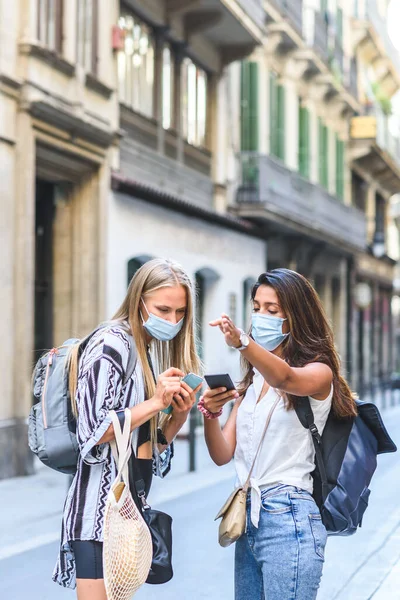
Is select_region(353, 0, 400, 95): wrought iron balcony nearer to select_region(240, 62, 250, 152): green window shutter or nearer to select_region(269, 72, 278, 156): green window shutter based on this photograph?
select_region(269, 72, 278, 156): green window shutter

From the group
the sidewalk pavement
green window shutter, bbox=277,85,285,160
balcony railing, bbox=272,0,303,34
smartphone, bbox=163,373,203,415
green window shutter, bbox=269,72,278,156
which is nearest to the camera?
smartphone, bbox=163,373,203,415

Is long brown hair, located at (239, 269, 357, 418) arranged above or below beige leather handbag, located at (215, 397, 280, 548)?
above

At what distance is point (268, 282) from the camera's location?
3.71m

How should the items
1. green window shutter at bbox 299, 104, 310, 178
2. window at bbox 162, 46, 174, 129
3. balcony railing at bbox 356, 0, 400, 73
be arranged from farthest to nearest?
balcony railing at bbox 356, 0, 400, 73
green window shutter at bbox 299, 104, 310, 178
window at bbox 162, 46, 174, 129

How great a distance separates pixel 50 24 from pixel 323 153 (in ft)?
56.5

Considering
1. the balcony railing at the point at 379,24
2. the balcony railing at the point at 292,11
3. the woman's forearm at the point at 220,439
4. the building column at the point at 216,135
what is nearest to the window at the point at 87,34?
the building column at the point at 216,135

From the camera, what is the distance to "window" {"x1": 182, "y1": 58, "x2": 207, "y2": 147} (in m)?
20.3

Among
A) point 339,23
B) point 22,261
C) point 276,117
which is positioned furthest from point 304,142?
point 22,261

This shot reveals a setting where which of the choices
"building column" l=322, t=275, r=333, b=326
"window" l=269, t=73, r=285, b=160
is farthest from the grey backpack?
"building column" l=322, t=275, r=333, b=326

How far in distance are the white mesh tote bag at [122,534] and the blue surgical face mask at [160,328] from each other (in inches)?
12.3

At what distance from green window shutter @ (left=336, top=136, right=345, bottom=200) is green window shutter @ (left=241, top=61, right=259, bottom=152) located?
9344 millimetres

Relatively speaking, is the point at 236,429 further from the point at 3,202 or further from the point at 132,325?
the point at 3,202

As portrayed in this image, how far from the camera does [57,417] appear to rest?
11.7ft

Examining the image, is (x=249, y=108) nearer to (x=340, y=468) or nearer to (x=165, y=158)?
(x=165, y=158)
